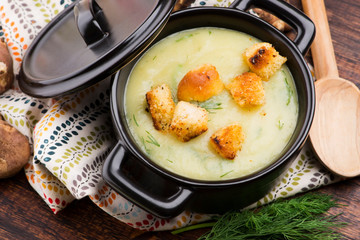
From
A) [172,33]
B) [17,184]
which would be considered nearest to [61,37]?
[172,33]

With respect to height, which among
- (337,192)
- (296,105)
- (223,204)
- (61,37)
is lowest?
(337,192)

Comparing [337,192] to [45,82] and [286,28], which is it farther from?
[45,82]

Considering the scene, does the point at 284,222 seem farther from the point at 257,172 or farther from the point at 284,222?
the point at 257,172

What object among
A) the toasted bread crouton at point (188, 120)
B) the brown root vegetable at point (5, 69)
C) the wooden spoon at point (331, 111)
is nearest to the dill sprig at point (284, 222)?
the wooden spoon at point (331, 111)

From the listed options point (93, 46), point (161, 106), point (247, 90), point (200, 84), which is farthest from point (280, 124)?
point (93, 46)

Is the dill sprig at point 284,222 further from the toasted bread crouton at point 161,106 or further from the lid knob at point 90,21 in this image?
the lid knob at point 90,21

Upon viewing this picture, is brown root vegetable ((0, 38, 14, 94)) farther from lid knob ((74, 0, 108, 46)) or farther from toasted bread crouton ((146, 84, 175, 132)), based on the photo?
toasted bread crouton ((146, 84, 175, 132))
